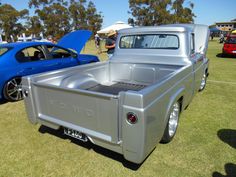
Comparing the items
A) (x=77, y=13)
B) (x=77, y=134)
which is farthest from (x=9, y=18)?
(x=77, y=134)

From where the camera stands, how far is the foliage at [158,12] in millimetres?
43938

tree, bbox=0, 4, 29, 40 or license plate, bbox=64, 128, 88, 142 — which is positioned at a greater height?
tree, bbox=0, 4, 29, 40

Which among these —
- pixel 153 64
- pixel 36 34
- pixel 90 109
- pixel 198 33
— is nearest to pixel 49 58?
pixel 153 64

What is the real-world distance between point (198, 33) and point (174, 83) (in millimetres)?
4143

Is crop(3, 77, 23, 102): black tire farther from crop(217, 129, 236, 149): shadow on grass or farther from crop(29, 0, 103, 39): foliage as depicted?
crop(29, 0, 103, 39): foliage

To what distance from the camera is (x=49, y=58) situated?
562 centimetres

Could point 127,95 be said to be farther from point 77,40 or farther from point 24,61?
point 77,40

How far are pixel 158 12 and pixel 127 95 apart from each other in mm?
46410

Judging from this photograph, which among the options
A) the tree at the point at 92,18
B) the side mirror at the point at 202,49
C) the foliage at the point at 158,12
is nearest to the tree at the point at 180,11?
the foliage at the point at 158,12

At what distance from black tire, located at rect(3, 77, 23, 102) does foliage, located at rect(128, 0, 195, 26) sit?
4405 cm

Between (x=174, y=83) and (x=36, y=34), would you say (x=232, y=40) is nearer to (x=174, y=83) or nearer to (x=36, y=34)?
(x=174, y=83)

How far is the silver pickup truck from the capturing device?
2.05 meters

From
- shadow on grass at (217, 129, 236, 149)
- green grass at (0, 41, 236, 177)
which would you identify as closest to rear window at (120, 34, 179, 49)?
green grass at (0, 41, 236, 177)

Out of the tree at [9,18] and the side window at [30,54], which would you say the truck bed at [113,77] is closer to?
the side window at [30,54]
